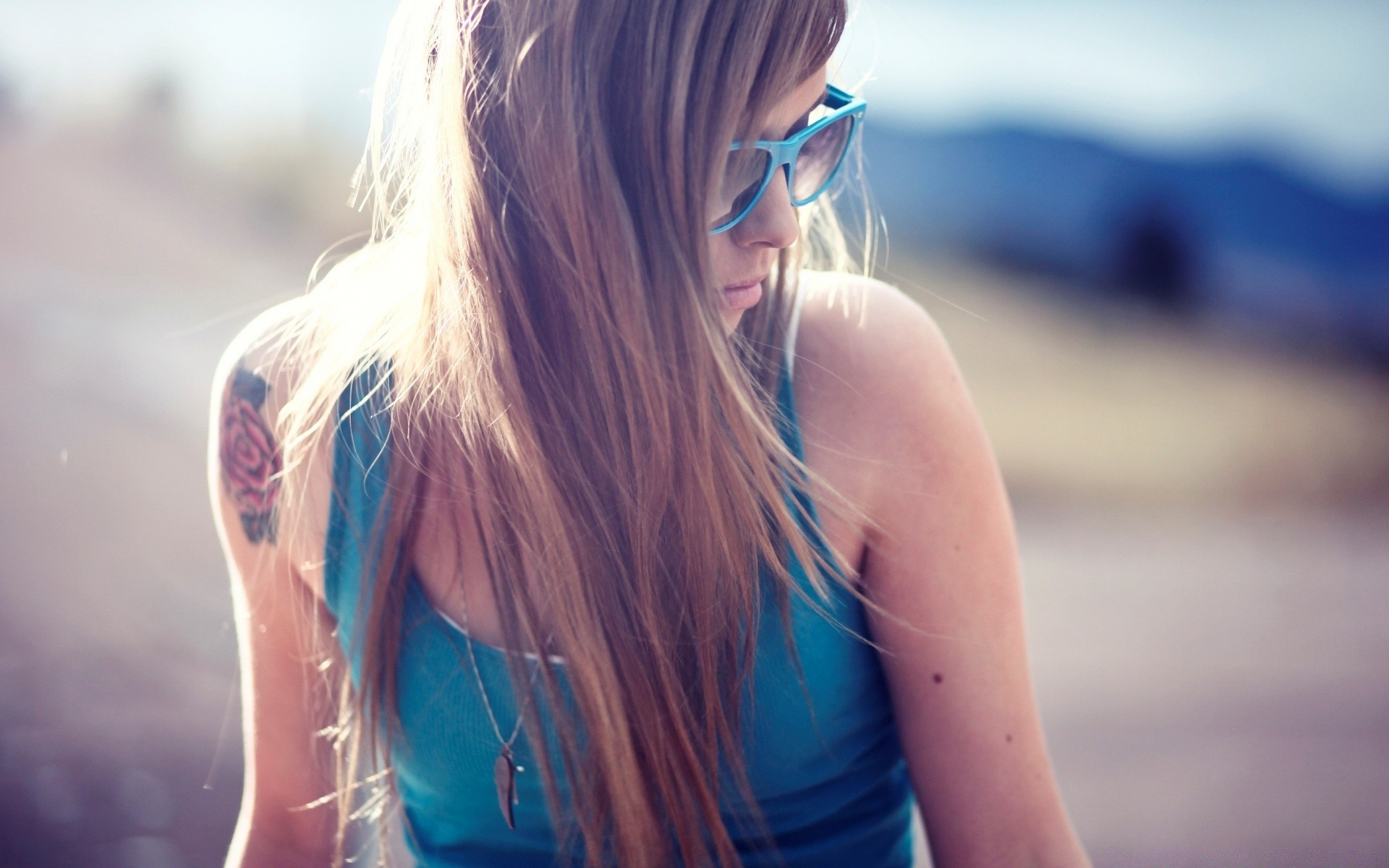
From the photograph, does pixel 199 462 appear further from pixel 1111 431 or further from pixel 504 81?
pixel 1111 431

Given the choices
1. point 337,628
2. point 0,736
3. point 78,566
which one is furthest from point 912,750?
point 78,566

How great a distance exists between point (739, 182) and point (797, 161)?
0.13 meters

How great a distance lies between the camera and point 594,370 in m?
1.03

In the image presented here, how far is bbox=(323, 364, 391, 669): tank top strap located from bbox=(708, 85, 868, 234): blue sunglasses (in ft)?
1.54

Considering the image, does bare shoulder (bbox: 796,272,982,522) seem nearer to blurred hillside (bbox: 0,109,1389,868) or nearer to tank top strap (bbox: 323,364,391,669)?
blurred hillside (bbox: 0,109,1389,868)

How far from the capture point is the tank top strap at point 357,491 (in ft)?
3.92

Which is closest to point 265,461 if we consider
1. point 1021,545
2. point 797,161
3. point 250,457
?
Result: point 250,457

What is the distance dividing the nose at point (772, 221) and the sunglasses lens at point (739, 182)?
0.01 m

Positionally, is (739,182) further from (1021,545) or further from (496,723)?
(1021,545)

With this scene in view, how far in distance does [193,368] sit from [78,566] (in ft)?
3.40

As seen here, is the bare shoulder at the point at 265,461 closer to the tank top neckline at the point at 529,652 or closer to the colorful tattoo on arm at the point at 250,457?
the colorful tattoo on arm at the point at 250,457

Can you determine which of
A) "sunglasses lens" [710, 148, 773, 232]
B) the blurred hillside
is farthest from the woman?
the blurred hillside

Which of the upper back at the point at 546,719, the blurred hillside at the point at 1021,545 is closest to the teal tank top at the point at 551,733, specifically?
the upper back at the point at 546,719

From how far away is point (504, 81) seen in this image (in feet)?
3.28
